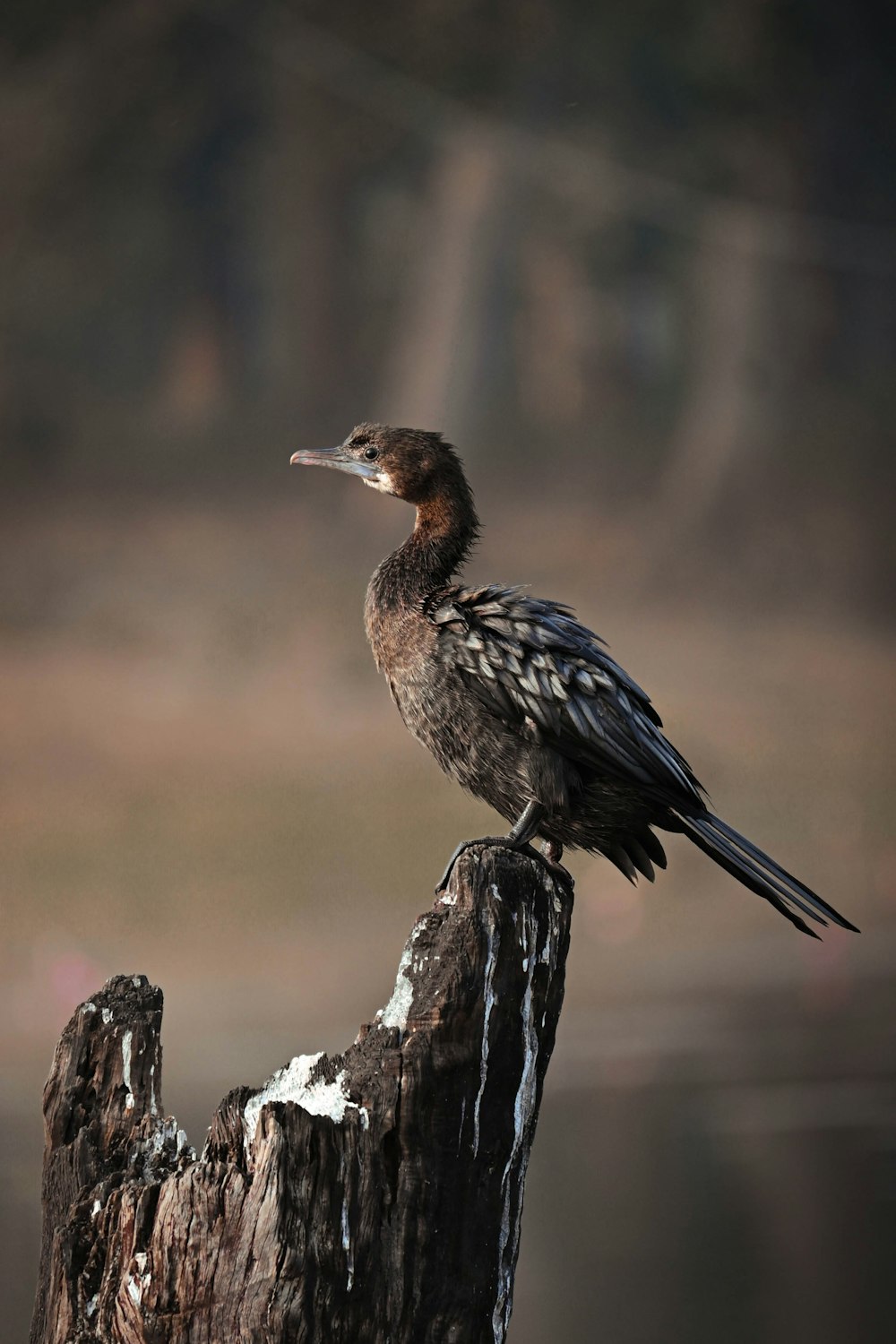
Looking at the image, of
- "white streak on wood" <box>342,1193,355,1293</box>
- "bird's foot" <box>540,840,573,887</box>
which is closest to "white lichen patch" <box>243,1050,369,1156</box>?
"white streak on wood" <box>342,1193,355,1293</box>

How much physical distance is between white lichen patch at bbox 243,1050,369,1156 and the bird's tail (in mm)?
733

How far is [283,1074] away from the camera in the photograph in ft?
6.24

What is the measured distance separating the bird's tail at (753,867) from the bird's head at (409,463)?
0.76 metres

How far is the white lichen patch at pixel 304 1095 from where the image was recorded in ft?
5.89

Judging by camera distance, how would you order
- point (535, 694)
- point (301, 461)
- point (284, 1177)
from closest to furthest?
point (284, 1177)
point (535, 694)
point (301, 461)

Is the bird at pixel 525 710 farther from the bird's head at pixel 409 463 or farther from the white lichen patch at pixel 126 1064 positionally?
the white lichen patch at pixel 126 1064

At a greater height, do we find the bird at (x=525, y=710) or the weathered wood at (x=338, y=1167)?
the bird at (x=525, y=710)

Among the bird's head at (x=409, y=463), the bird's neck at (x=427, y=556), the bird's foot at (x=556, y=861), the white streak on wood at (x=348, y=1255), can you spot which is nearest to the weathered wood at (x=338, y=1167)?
the white streak on wood at (x=348, y=1255)

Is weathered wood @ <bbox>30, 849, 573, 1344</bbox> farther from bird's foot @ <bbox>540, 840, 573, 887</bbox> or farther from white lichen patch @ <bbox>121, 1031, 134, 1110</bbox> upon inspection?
bird's foot @ <bbox>540, 840, 573, 887</bbox>

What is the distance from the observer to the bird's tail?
2178mm

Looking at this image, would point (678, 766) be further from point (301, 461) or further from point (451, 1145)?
point (301, 461)

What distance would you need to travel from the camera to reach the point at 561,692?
232 cm

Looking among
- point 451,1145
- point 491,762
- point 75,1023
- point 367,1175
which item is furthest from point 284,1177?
point 491,762

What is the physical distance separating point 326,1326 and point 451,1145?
0.27 metres
